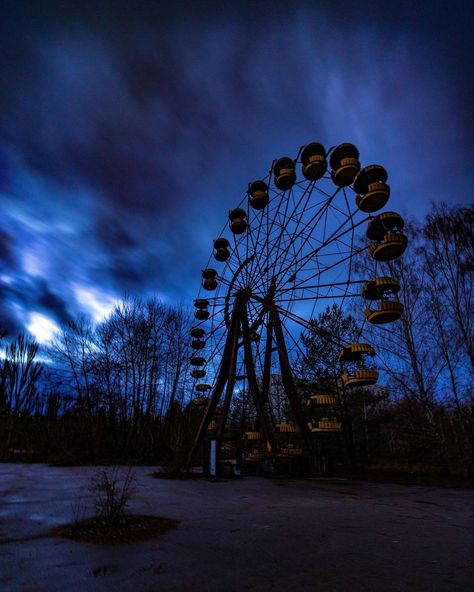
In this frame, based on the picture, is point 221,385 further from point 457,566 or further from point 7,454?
point 7,454

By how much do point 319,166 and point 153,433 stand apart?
21254mm

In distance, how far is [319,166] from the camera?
14.2 metres

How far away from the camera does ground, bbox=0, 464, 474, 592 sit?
2.92 m

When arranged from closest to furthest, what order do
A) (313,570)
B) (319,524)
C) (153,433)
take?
1. (313,570)
2. (319,524)
3. (153,433)

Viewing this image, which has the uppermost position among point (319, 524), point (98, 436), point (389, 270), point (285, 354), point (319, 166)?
point (319, 166)

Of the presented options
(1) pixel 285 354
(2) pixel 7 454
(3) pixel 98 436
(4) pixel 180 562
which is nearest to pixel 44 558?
(4) pixel 180 562

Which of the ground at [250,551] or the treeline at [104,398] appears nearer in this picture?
the ground at [250,551]

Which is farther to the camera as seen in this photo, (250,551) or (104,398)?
(104,398)

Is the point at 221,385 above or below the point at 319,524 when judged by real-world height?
above

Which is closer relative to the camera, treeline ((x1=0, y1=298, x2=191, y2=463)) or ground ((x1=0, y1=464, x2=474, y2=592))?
ground ((x1=0, y1=464, x2=474, y2=592))

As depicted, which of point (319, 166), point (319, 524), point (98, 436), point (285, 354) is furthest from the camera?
point (98, 436)

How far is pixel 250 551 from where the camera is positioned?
150 inches

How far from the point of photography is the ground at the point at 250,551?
2922 mm

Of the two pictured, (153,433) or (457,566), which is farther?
(153,433)
